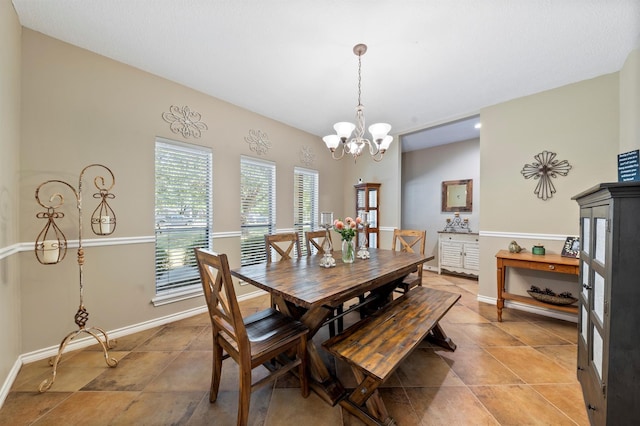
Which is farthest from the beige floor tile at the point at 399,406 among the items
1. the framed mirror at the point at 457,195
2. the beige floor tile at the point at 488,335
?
the framed mirror at the point at 457,195

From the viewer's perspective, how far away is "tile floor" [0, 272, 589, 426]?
1.45 meters

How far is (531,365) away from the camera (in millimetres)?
1958

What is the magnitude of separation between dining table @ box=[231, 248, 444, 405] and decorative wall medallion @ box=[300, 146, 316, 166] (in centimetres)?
236

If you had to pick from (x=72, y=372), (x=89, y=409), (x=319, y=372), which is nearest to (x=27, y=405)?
(x=72, y=372)

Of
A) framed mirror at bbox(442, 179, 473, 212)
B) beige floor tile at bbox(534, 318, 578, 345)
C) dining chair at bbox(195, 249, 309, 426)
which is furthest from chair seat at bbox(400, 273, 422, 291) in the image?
framed mirror at bbox(442, 179, 473, 212)

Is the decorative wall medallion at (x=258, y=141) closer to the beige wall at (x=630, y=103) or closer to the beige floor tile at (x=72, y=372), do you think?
the beige floor tile at (x=72, y=372)

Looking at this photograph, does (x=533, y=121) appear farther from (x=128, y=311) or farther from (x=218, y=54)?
(x=128, y=311)

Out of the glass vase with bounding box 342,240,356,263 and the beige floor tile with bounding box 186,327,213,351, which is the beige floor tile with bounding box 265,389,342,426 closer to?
the beige floor tile with bounding box 186,327,213,351

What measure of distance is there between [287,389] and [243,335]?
2.51 feet

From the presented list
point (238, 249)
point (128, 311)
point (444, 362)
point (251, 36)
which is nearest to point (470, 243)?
point (444, 362)

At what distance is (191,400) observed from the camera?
1590 mm

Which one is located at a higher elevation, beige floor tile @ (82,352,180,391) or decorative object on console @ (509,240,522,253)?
decorative object on console @ (509,240,522,253)

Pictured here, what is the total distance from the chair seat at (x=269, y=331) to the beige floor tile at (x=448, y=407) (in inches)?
34.8

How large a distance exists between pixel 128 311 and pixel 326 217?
7.47ft
